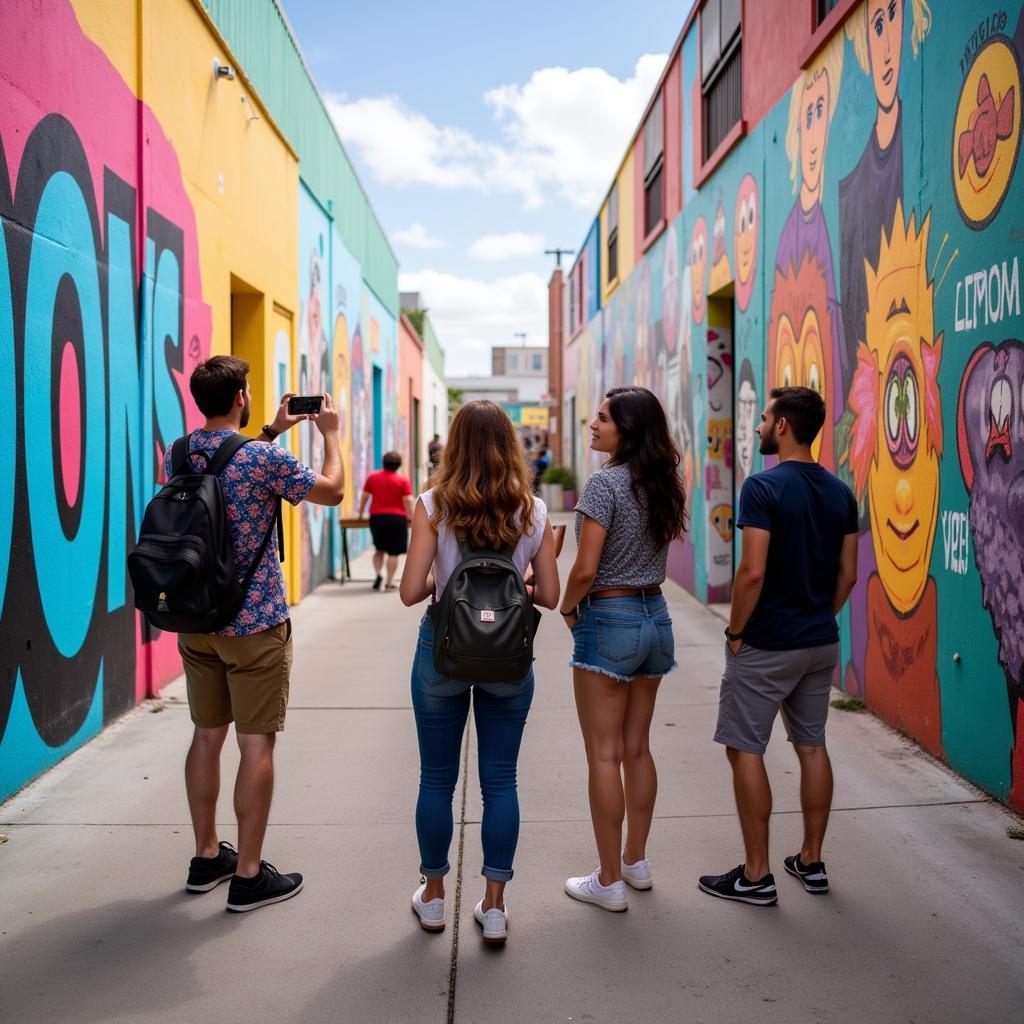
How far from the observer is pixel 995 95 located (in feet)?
14.9

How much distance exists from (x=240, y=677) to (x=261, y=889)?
0.73m

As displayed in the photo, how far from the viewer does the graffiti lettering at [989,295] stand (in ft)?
14.5

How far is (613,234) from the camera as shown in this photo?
61.4 feet

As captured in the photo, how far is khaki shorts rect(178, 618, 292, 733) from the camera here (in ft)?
12.0

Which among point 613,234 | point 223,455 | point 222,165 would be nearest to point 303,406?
point 223,455

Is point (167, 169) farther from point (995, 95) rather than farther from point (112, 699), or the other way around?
point (995, 95)

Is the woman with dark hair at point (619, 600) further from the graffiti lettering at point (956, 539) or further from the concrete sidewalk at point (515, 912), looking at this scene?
the graffiti lettering at point (956, 539)

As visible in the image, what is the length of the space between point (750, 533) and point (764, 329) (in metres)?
5.52

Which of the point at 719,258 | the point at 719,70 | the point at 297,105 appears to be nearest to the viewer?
the point at 719,258

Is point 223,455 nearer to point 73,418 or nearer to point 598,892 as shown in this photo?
point 598,892

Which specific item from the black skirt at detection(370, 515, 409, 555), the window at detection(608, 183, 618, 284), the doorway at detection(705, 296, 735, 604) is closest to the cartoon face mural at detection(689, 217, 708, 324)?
the doorway at detection(705, 296, 735, 604)

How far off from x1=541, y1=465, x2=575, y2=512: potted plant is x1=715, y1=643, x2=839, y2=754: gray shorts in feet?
74.3

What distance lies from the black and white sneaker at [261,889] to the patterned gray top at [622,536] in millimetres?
1526

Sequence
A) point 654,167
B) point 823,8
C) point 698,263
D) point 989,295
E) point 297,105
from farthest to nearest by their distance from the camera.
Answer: point 654,167 → point 698,263 → point 297,105 → point 823,8 → point 989,295
